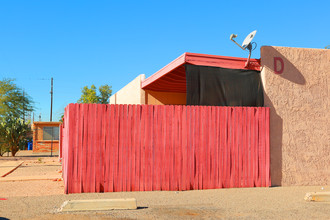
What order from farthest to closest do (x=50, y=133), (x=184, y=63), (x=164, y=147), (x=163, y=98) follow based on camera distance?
(x=50, y=133) → (x=163, y=98) → (x=184, y=63) → (x=164, y=147)

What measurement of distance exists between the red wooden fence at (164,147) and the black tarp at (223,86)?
46 centimetres

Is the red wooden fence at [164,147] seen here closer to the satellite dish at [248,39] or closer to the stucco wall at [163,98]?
the satellite dish at [248,39]

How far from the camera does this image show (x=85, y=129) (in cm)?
916

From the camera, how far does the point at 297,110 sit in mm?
10914

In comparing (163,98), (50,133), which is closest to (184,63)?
(163,98)

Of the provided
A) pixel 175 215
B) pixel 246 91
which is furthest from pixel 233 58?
pixel 175 215

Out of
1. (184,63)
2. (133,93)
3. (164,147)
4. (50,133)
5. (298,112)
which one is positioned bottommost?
(164,147)

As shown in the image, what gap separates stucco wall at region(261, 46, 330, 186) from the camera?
10.7 metres

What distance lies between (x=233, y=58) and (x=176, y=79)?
2.75 m

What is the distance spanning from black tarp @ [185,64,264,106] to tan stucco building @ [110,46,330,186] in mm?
212

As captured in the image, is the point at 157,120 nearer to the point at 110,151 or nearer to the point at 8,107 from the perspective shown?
the point at 110,151

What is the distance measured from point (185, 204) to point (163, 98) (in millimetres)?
7703

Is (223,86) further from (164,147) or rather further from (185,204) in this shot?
(185,204)

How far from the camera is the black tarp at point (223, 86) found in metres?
10.4
